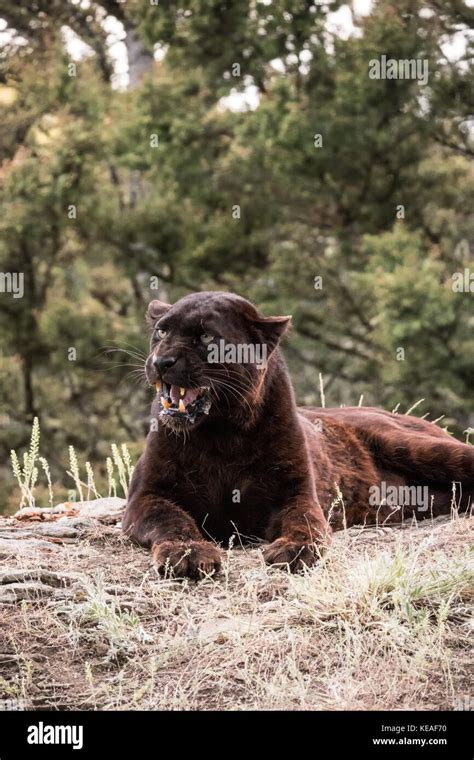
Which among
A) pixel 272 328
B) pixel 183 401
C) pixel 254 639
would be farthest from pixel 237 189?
pixel 254 639

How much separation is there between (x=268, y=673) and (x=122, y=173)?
1279 cm

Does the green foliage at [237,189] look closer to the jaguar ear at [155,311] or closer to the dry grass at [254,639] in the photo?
the jaguar ear at [155,311]

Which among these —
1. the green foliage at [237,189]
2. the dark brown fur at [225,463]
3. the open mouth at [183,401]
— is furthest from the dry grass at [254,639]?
the green foliage at [237,189]

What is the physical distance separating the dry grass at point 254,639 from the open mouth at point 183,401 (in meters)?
0.66

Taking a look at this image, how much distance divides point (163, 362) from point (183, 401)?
0.20 m

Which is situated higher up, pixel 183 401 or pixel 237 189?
pixel 237 189

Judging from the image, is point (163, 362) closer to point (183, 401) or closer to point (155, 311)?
point (183, 401)

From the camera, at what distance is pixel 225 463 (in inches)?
188

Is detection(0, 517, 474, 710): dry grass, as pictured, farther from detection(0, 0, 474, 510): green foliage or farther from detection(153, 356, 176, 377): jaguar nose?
detection(0, 0, 474, 510): green foliage

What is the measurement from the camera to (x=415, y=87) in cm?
1145

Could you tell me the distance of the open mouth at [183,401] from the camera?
452 centimetres
